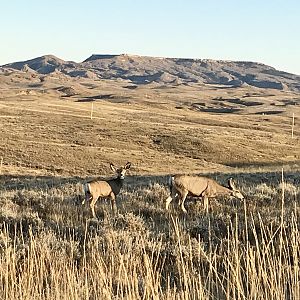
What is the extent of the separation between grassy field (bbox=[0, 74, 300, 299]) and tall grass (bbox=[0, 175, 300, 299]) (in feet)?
0.12

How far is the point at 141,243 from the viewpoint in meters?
7.98

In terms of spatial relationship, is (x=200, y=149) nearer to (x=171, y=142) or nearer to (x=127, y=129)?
(x=171, y=142)

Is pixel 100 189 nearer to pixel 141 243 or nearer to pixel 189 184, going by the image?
pixel 189 184

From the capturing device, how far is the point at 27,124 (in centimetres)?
5162

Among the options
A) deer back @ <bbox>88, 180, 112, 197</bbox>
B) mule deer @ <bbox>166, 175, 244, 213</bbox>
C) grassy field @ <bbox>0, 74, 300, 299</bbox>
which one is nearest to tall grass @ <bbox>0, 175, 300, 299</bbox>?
grassy field @ <bbox>0, 74, 300, 299</bbox>

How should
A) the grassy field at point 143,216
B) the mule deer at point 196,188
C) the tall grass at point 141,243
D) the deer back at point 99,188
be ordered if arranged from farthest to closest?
the deer back at point 99,188 → the mule deer at point 196,188 → the tall grass at point 141,243 → the grassy field at point 143,216

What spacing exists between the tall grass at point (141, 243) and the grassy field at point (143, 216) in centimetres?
4

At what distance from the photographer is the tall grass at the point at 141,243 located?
19.1 ft

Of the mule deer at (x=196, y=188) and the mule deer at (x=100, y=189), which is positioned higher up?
the mule deer at (x=196, y=188)

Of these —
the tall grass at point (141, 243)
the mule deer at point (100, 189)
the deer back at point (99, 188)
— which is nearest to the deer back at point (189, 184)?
the tall grass at point (141, 243)

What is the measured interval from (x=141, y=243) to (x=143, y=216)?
3.24m

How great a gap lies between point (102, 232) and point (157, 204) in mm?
3878

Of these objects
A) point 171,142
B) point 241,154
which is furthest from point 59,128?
point 241,154

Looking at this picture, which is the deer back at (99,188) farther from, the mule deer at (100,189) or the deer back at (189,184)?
the deer back at (189,184)
